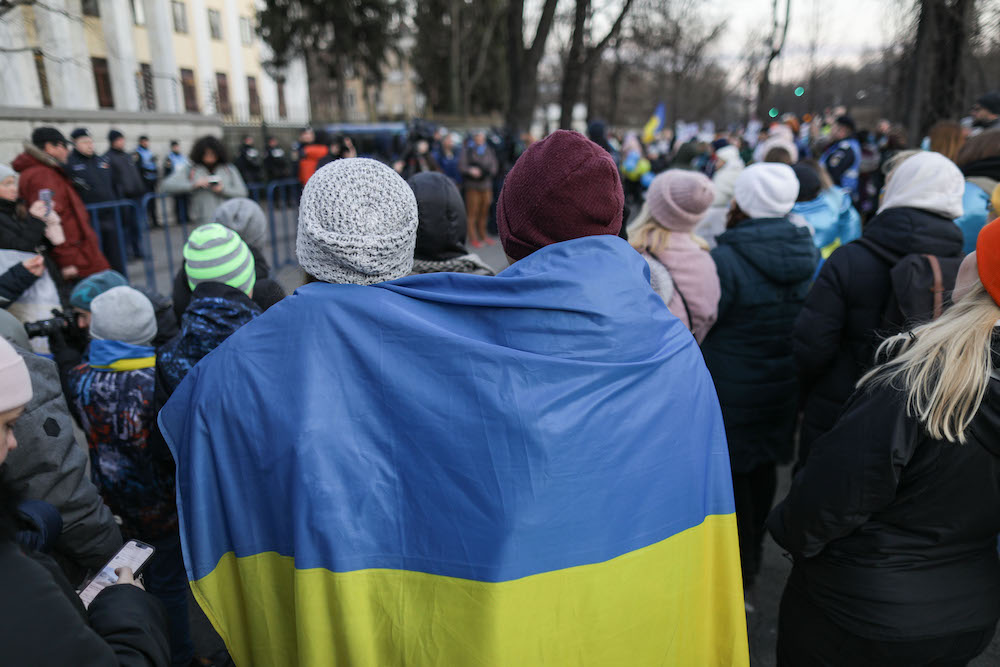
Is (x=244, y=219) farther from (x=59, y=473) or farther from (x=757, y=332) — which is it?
(x=757, y=332)

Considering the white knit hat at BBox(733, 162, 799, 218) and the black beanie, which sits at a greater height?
the black beanie

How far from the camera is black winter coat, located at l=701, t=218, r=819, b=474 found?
3412mm

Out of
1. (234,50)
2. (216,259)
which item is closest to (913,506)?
(216,259)

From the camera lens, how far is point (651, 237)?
3467mm

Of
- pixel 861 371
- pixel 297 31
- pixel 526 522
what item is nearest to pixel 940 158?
pixel 861 371

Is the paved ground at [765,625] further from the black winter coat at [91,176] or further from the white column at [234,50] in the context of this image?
the white column at [234,50]

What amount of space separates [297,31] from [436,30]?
9.53 m

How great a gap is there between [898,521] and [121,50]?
87.7 ft

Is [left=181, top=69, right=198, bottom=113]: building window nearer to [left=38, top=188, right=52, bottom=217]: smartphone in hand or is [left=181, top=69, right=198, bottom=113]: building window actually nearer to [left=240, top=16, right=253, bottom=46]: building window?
[left=240, top=16, right=253, bottom=46]: building window

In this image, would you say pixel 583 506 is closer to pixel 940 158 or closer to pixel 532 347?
pixel 532 347

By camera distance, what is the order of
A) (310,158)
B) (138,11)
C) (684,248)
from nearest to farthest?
(684,248)
(310,158)
(138,11)

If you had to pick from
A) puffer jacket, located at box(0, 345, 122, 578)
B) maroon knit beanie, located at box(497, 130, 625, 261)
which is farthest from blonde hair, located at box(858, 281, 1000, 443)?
puffer jacket, located at box(0, 345, 122, 578)

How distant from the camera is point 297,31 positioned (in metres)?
32.9

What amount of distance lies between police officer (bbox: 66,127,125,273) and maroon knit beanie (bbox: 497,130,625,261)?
746cm
